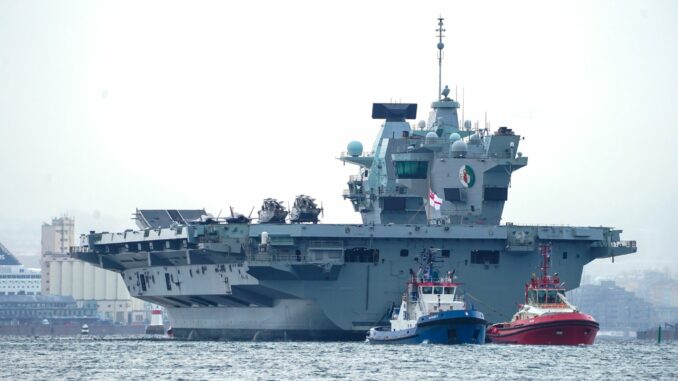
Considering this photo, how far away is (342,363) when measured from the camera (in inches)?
1896

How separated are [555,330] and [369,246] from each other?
804 centimetres

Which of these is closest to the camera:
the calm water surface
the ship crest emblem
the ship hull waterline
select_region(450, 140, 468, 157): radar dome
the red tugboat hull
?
the calm water surface

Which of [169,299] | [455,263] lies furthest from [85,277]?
[455,263]

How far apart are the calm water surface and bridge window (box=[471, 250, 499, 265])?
5.43m

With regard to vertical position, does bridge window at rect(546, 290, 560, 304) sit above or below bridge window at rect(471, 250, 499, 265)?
below

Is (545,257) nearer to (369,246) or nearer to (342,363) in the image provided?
(369,246)

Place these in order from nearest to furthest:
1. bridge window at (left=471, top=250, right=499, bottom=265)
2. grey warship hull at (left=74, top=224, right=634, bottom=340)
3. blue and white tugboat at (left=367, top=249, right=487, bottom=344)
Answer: blue and white tugboat at (left=367, top=249, right=487, bottom=344) < grey warship hull at (left=74, top=224, right=634, bottom=340) < bridge window at (left=471, top=250, right=499, bottom=265)

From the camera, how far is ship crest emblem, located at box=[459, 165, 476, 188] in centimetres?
6488

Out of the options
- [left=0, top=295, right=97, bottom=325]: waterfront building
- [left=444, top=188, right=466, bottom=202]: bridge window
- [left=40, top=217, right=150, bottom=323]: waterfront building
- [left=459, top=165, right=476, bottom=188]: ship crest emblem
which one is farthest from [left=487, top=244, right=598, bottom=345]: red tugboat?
[left=40, top=217, right=150, bottom=323]: waterfront building

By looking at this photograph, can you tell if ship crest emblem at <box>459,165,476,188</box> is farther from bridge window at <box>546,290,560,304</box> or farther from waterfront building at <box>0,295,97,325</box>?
waterfront building at <box>0,295,97,325</box>

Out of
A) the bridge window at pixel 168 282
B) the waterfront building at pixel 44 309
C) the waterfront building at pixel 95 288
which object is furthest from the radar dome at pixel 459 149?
the waterfront building at pixel 95 288

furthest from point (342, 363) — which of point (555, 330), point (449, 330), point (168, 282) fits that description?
point (168, 282)

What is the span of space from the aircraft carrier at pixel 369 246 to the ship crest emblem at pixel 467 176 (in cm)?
4

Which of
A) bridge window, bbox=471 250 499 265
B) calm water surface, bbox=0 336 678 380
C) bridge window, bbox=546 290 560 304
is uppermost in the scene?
bridge window, bbox=471 250 499 265
